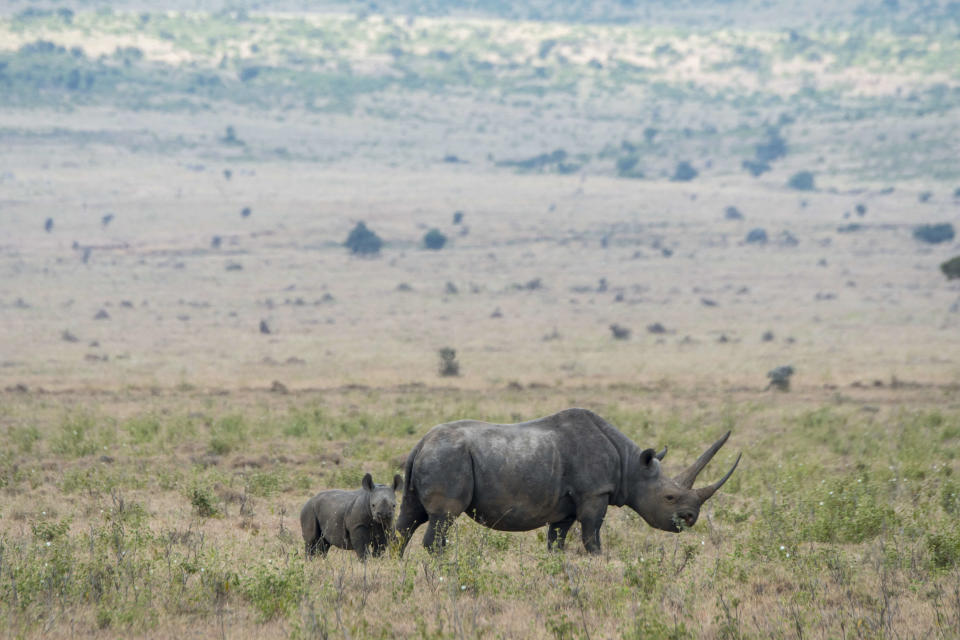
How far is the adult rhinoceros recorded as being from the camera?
10.5 meters

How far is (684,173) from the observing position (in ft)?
331

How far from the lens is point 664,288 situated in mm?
60875

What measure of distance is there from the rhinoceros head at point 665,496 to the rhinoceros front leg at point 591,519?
0.45 m

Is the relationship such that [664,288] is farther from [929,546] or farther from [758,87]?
[758,87]

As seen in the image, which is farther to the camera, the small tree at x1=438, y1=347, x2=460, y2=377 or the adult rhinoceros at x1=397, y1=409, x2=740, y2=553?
the small tree at x1=438, y1=347, x2=460, y2=377

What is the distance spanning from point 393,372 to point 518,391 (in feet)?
23.5

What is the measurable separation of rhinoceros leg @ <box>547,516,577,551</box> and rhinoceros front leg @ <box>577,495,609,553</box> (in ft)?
0.98

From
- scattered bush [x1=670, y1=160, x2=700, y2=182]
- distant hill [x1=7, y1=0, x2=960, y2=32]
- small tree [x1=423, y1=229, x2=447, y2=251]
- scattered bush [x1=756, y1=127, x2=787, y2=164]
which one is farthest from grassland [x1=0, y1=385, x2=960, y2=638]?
distant hill [x1=7, y1=0, x2=960, y2=32]

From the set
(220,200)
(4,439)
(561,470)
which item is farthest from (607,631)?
(220,200)

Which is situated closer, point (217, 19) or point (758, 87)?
point (758, 87)

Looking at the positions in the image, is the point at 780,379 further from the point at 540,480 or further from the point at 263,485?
the point at 540,480

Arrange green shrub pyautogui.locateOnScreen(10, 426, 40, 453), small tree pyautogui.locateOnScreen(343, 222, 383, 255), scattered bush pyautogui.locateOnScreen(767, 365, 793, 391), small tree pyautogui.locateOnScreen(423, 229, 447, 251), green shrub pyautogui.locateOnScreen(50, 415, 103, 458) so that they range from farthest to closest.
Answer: small tree pyautogui.locateOnScreen(423, 229, 447, 251) → small tree pyautogui.locateOnScreen(343, 222, 383, 255) → scattered bush pyautogui.locateOnScreen(767, 365, 793, 391) → green shrub pyautogui.locateOnScreen(10, 426, 40, 453) → green shrub pyautogui.locateOnScreen(50, 415, 103, 458)

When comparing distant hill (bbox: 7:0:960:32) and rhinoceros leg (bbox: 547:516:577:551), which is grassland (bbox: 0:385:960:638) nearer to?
rhinoceros leg (bbox: 547:516:577:551)

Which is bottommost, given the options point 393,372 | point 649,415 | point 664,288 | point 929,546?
point 664,288
